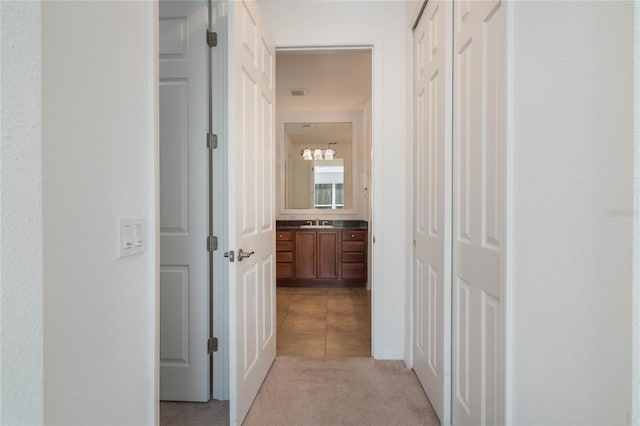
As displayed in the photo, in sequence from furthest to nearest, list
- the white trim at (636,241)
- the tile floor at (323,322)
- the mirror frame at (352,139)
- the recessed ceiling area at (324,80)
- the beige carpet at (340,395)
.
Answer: the mirror frame at (352,139)
the recessed ceiling area at (324,80)
the tile floor at (323,322)
the beige carpet at (340,395)
the white trim at (636,241)

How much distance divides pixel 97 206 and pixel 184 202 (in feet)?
4.04

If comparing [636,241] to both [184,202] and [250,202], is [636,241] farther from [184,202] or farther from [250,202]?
[184,202]

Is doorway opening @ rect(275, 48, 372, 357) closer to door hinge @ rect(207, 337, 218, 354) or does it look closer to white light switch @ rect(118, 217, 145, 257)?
door hinge @ rect(207, 337, 218, 354)

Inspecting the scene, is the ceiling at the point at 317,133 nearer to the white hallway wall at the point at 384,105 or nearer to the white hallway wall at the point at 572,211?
the white hallway wall at the point at 384,105

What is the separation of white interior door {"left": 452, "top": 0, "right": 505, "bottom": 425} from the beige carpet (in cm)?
39

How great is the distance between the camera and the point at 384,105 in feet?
9.05

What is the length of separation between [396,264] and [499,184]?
5.09 ft

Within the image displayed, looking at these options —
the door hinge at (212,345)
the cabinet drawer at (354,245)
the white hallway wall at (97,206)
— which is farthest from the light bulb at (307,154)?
the white hallway wall at (97,206)

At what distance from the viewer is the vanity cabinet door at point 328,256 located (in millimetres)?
5352

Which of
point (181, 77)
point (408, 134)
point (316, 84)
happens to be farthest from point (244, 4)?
point (316, 84)

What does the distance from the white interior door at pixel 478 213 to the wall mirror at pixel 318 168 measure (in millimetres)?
4063

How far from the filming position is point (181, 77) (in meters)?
2.16

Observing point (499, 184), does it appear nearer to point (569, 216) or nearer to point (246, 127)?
point (569, 216)

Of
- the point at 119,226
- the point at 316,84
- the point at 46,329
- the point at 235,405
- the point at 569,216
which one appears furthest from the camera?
the point at 316,84
